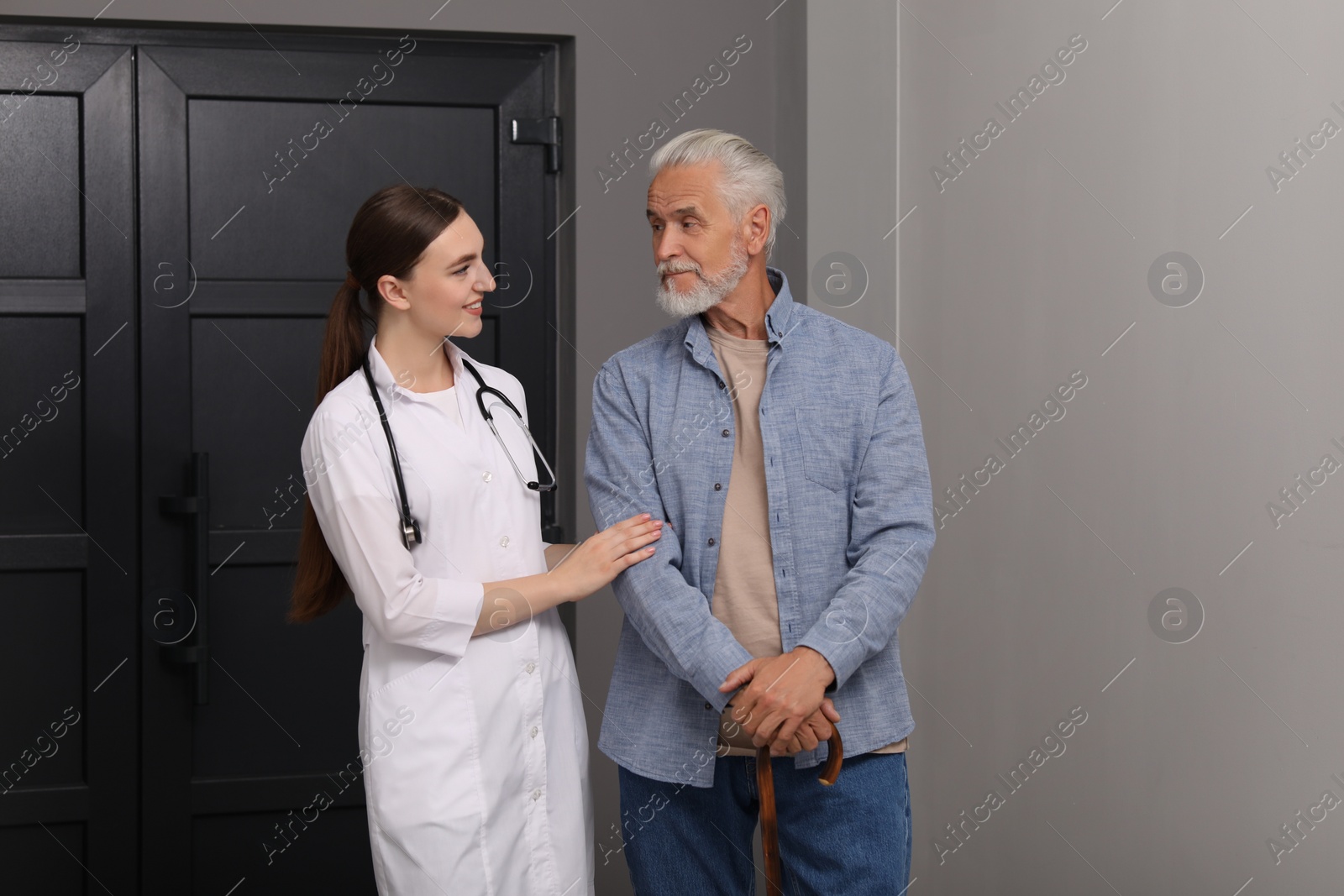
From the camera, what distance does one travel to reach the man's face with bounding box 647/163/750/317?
5.44ft

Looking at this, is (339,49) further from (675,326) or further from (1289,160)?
(1289,160)

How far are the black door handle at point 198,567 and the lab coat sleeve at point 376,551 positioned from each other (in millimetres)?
1254

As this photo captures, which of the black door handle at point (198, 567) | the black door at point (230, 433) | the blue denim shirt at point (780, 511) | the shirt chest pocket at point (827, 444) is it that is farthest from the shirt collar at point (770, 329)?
the black door handle at point (198, 567)

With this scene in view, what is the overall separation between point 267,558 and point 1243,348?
2141 millimetres

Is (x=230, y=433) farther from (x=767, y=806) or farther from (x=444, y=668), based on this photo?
(x=767, y=806)

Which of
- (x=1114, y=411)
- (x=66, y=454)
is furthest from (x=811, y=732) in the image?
(x=66, y=454)

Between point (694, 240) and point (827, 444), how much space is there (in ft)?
1.15

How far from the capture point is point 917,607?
272cm

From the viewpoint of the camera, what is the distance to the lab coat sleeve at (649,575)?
1525 mm

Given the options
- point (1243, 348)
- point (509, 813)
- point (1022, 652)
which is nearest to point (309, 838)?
point (509, 813)

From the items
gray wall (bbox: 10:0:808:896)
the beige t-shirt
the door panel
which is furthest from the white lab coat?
the door panel

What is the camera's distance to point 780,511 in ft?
5.30

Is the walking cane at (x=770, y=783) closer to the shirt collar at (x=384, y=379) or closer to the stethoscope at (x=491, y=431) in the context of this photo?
the stethoscope at (x=491, y=431)

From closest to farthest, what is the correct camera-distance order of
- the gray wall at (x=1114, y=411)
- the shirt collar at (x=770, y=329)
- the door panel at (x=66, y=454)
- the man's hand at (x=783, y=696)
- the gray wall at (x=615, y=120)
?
1. the man's hand at (x=783, y=696)
2. the gray wall at (x=1114, y=411)
3. the shirt collar at (x=770, y=329)
4. the door panel at (x=66, y=454)
5. the gray wall at (x=615, y=120)
